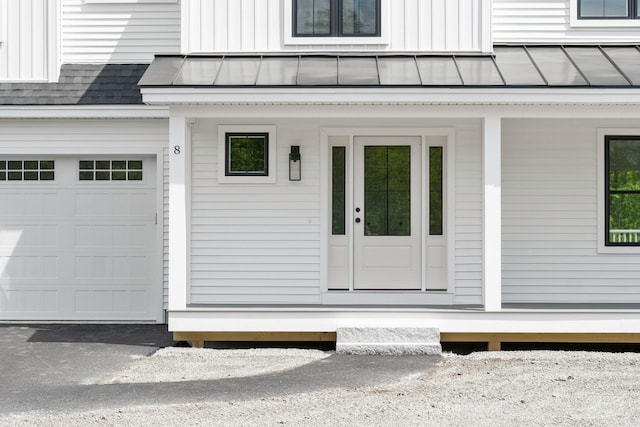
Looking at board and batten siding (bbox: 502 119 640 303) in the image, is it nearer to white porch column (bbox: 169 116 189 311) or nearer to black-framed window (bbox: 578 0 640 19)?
black-framed window (bbox: 578 0 640 19)

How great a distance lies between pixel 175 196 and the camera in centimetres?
902

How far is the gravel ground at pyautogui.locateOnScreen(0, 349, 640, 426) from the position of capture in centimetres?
609

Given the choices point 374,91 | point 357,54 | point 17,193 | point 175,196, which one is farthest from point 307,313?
point 17,193

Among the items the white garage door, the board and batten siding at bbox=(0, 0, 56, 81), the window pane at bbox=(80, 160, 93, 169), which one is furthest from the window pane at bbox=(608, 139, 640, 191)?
the board and batten siding at bbox=(0, 0, 56, 81)

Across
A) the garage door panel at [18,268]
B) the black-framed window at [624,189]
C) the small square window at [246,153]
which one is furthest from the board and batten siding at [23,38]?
the black-framed window at [624,189]

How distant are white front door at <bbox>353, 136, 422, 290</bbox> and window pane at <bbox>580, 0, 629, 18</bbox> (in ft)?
8.92

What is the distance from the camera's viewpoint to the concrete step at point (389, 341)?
8805mm

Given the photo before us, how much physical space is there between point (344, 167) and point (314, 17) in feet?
6.13

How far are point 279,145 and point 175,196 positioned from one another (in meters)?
1.64

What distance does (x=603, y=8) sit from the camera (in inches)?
412

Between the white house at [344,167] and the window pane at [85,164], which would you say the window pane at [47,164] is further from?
the window pane at [85,164]

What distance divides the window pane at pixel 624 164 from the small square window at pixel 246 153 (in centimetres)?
415

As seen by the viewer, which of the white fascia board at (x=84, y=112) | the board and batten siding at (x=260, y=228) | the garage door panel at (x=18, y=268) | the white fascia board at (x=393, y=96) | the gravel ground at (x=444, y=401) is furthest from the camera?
the garage door panel at (x=18, y=268)

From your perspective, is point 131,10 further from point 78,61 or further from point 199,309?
point 199,309
